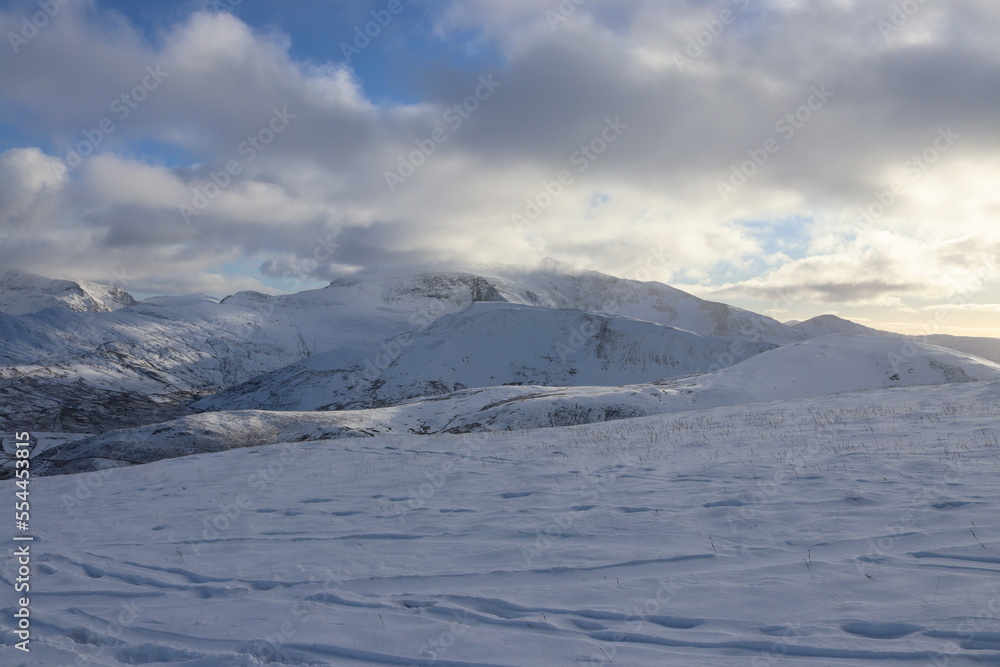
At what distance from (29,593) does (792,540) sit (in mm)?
9569

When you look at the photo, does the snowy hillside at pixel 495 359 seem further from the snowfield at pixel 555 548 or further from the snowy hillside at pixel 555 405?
the snowfield at pixel 555 548

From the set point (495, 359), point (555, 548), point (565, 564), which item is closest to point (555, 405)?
point (555, 548)

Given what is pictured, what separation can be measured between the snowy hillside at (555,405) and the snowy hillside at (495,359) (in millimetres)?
44349

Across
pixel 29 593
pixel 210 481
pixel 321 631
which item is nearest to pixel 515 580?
pixel 321 631

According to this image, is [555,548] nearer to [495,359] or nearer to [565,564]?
[565,564]

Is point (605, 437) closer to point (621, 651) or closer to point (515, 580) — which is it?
point (515, 580)

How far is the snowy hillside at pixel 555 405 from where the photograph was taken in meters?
35.9

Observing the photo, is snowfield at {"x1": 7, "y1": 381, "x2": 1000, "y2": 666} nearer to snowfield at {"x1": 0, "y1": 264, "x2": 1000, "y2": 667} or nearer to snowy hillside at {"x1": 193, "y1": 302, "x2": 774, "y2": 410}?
snowfield at {"x1": 0, "y1": 264, "x2": 1000, "y2": 667}

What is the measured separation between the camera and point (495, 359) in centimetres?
10688

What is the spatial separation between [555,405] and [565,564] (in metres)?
32.8

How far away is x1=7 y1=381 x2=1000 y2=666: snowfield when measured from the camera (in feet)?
17.2

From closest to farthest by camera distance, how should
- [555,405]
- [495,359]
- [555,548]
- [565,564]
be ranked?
1. [565,564]
2. [555,548]
3. [555,405]
4. [495,359]

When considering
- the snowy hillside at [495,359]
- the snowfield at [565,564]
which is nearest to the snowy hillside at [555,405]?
the snowfield at [565,564]

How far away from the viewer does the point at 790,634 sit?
5.11m
